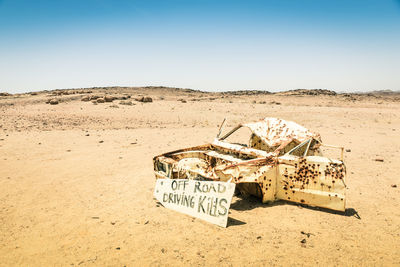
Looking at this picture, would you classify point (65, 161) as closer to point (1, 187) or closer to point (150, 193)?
point (1, 187)

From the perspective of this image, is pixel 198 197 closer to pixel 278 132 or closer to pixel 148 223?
pixel 148 223

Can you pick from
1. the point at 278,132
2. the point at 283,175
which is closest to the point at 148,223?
the point at 283,175

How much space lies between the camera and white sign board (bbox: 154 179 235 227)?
11.7 feet

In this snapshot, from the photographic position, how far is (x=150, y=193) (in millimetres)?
4871

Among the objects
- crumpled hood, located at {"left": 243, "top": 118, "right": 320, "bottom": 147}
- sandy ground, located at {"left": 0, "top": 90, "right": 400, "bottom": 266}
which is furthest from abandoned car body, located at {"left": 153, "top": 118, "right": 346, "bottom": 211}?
crumpled hood, located at {"left": 243, "top": 118, "right": 320, "bottom": 147}

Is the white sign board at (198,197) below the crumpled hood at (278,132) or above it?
below

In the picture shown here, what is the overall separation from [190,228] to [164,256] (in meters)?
0.62

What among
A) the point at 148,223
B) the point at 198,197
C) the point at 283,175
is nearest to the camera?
the point at 148,223

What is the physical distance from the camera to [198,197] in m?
3.85

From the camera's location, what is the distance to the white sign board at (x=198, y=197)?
3.57m

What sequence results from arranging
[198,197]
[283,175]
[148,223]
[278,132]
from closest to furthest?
[148,223] → [198,197] → [283,175] → [278,132]

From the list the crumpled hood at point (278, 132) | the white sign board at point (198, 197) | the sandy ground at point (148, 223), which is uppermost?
the crumpled hood at point (278, 132)

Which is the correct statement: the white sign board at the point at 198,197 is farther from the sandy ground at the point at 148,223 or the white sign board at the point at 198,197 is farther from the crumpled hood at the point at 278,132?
the crumpled hood at the point at 278,132

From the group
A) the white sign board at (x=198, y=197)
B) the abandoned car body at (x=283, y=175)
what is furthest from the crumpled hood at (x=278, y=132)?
the white sign board at (x=198, y=197)
